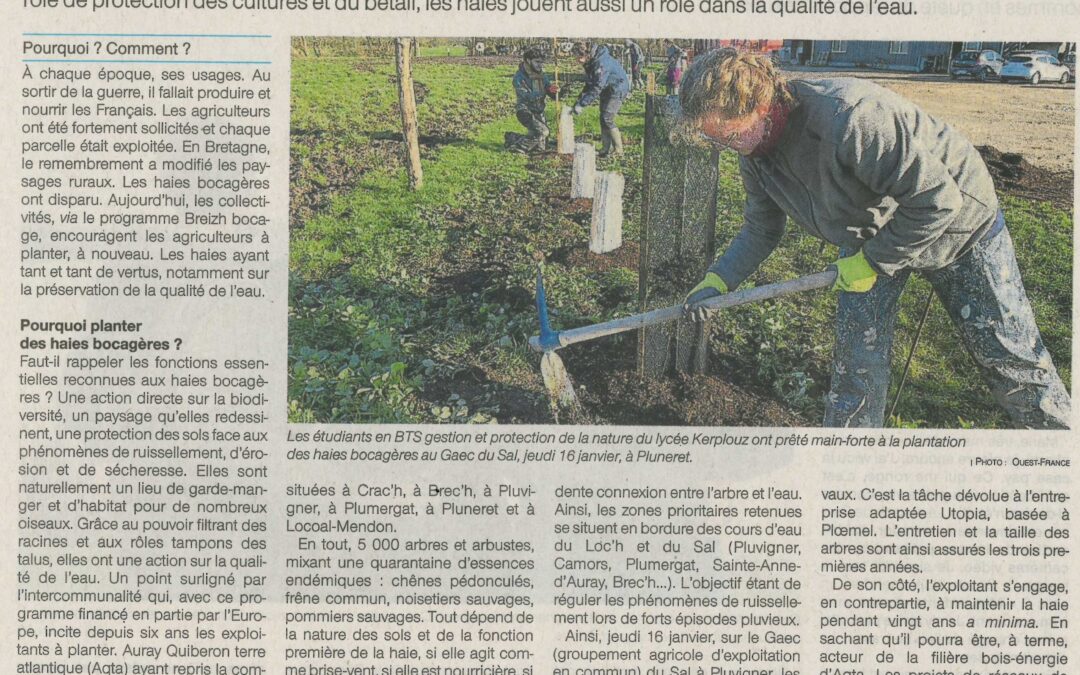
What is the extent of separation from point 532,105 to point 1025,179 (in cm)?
297

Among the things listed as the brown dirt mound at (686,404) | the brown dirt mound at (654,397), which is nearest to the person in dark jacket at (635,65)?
the brown dirt mound at (654,397)

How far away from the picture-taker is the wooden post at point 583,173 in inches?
178

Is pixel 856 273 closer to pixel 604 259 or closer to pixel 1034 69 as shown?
pixel 1034 69

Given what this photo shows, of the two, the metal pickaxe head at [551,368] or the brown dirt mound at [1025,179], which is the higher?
the brown dirt mound at [1025,179]

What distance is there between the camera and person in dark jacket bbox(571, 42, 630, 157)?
430 centimetres

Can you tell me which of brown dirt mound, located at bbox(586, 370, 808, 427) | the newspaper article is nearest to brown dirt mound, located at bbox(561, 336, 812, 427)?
brown dirt mound, located at bbox(586, 370, 808, 427)

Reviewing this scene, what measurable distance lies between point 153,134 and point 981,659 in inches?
134

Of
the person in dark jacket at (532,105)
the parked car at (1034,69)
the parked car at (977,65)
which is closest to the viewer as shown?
the parked car at (1034,69)

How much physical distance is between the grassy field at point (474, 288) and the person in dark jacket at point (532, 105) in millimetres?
136

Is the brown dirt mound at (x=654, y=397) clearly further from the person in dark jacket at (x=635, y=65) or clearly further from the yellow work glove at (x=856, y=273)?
the person in dark jacket at (x=635, y=65)

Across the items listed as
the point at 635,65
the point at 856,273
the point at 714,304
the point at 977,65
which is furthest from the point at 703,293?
the point at 635,65

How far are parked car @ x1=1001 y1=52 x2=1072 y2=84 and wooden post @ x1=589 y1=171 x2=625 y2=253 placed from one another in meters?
1.75

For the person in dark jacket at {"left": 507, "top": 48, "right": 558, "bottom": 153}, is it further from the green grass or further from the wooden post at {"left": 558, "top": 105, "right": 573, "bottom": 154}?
the green grass

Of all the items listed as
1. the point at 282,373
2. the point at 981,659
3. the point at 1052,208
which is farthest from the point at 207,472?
the point at 1052,208
